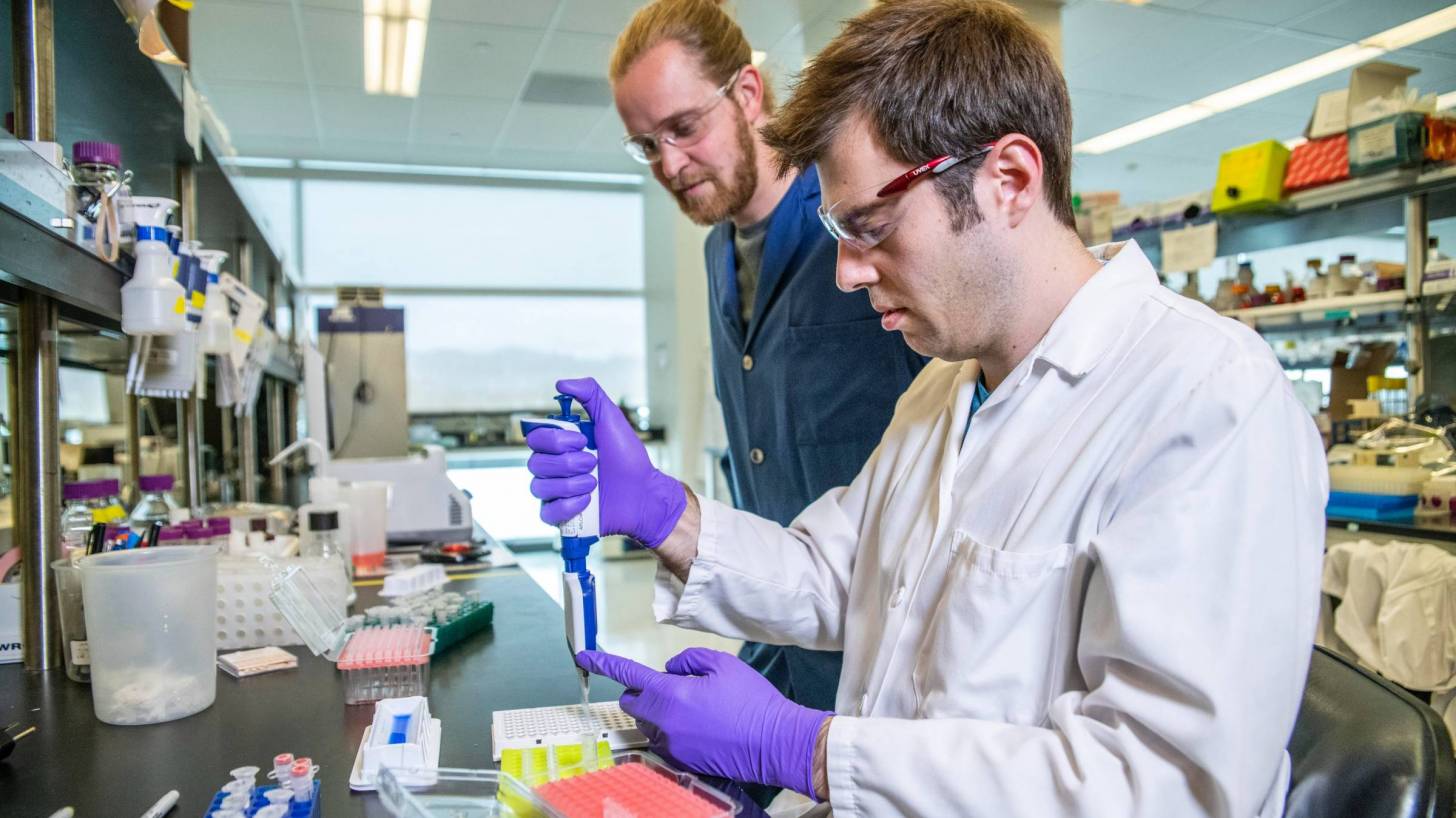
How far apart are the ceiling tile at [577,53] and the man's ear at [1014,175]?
4.18 metres

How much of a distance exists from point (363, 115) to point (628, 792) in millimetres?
6220

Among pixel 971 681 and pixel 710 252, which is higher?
pixel 710 252

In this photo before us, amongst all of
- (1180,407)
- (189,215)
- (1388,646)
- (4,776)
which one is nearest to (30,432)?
(4,776)

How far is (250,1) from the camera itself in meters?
4.27

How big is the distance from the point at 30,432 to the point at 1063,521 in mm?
1406

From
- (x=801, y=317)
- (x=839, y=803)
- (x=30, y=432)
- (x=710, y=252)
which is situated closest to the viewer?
(x=839, y=803)

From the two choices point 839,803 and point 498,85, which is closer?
point 839,803

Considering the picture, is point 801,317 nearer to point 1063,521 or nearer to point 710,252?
point 710,252

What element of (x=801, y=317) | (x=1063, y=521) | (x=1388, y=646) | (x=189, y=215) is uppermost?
(x=189, y=215)

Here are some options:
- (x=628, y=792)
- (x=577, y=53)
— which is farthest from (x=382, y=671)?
(x=577, y=53)

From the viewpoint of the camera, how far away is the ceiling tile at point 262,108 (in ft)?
17.9

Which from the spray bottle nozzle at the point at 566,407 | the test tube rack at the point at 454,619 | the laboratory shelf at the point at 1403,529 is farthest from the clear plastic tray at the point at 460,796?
the laboratory shelf at the point at 1403,529

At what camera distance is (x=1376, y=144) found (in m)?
2.88

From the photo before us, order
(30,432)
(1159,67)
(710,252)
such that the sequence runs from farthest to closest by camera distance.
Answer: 1. (1159,67)
2. (710,252)
3. (30,432)
